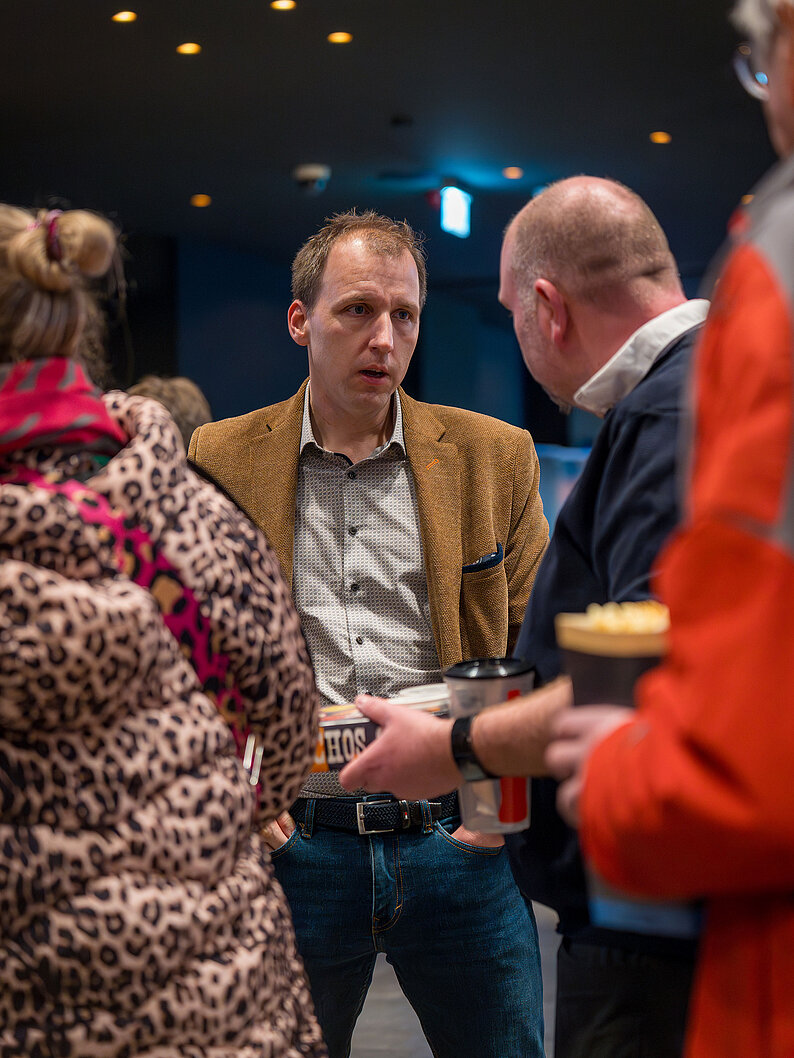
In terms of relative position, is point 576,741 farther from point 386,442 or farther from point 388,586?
point 386,442

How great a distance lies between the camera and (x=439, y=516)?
7.68 feet

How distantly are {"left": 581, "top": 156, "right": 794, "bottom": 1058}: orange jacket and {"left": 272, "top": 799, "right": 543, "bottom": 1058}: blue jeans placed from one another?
1325mm

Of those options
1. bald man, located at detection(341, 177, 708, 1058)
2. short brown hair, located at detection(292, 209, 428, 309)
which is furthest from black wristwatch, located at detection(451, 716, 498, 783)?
short brown hair, located at detection(292, 209, 428, 309)

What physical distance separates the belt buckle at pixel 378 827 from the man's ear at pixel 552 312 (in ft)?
3.19

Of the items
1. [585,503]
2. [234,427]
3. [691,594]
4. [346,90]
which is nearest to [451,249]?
[346,90]

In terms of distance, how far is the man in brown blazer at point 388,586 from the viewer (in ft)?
7.31

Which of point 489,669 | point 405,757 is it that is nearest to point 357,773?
point 405,757

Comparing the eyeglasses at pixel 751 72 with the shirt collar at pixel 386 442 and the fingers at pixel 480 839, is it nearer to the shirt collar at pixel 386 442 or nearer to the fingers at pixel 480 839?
the shirt collar at pixel 386 442

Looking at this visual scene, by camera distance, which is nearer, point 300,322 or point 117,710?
point 117,710

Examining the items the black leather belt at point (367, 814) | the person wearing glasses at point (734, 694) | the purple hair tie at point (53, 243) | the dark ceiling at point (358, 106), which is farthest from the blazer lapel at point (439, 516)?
the dark ceiling at point (358, 106)

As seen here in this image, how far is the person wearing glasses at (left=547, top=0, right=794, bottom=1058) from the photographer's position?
2.67ft

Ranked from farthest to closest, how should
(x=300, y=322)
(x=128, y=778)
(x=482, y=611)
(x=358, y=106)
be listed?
(x=358, y=106), (x=300, y=322), (x=482, y=611), (x=128, y=778)

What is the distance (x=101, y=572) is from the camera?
117 centimetres

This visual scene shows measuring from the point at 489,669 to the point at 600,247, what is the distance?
62 centimetres
